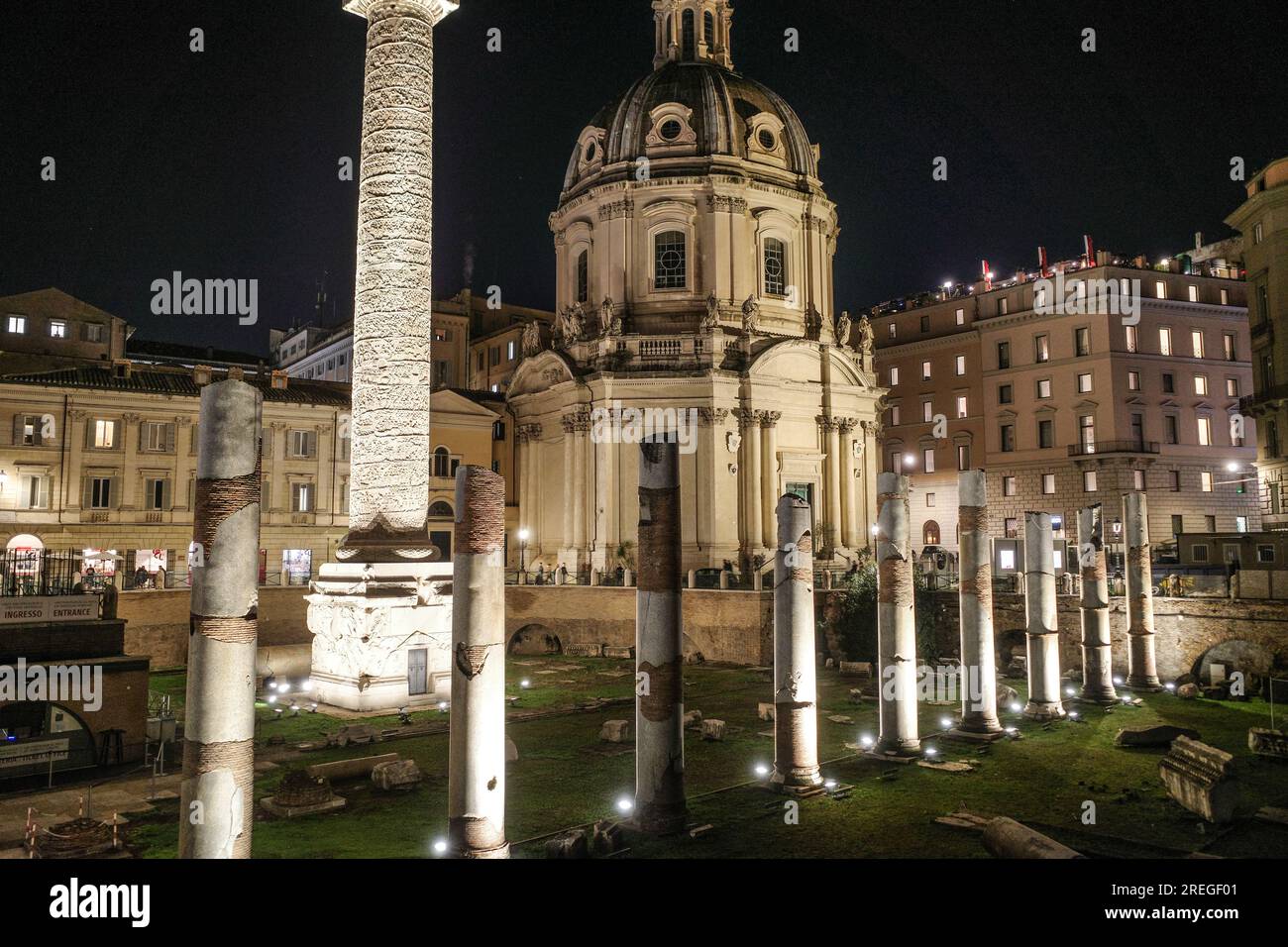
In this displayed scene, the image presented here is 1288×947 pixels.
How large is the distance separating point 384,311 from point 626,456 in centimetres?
1625

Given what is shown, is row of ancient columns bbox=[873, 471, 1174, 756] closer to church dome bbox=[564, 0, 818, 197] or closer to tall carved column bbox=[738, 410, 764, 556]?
tall carved column bbox=[738, 410, 764, 556]

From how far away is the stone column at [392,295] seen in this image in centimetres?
2053

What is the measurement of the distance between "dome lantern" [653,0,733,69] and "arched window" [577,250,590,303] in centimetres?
877

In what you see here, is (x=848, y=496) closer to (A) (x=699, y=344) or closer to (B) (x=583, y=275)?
(A) (x=699, y=344)

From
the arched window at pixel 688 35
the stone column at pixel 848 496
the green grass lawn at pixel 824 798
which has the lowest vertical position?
the green grass lawn at pixel 824 798

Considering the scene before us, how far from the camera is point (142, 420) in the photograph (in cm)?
3544

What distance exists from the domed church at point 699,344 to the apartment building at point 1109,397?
9543 millimetres

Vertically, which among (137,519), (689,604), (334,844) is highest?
(137,519)

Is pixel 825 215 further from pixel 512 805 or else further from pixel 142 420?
pixel 512 805

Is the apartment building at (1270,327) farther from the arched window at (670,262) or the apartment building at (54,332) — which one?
the apartment building at (54,332)

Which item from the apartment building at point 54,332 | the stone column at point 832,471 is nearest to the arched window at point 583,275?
the stone column at point 832,471

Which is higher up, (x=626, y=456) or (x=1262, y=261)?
(x=1262, y=261)
